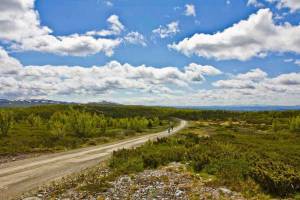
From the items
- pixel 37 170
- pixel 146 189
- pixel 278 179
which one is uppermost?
pixel 278 179

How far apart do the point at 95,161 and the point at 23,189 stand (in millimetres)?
11128

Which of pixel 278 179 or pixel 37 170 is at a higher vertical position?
pixel 278 179

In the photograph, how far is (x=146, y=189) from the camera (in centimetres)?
1758

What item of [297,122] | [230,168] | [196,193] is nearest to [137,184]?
[196,193]

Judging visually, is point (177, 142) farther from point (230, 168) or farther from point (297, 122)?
point (297, 122)

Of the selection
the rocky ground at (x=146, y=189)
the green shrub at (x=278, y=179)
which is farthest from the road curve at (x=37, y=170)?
the green shrub at (x=278, y=179)

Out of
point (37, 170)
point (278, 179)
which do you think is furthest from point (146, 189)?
point (37, 170)

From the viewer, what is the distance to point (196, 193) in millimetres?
16359

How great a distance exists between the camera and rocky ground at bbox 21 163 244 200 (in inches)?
635

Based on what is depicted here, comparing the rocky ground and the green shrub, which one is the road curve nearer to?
the rocky ground

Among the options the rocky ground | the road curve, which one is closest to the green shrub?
the rocky ground

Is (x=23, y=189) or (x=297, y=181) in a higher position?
(x=297, y=181)

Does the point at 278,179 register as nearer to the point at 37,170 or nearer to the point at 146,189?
the point at 146,189

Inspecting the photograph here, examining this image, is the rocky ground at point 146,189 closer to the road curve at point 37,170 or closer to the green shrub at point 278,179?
the road curve at point 37,170
